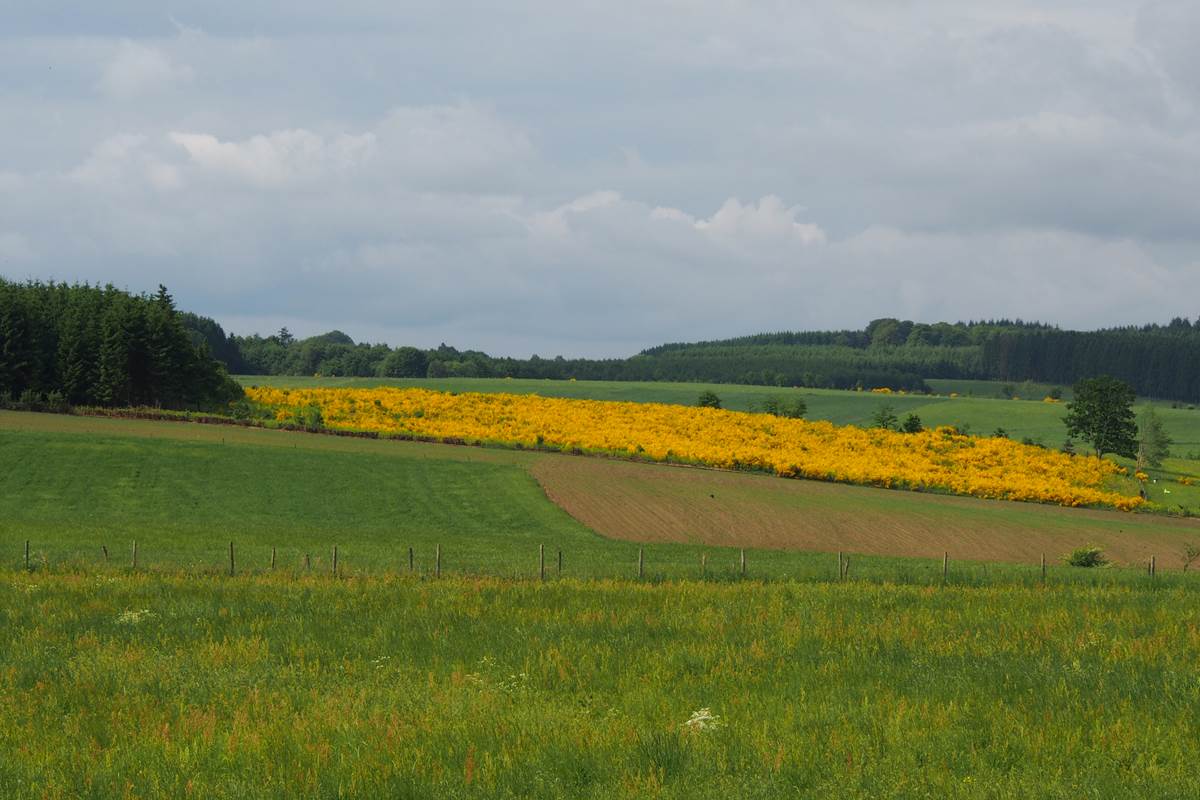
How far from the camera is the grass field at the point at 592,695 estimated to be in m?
14.1

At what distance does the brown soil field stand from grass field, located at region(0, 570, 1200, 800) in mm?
31123

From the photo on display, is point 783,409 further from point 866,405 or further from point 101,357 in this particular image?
point 101,357

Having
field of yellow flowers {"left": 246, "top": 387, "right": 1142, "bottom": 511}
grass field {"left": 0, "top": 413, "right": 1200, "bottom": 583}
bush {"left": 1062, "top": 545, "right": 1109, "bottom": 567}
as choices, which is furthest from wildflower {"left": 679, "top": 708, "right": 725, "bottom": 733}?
field of yellow flowers {"left": 246, "top": 387, "right": 1142, "bottom": 511}

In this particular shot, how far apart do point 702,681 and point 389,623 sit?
28.9 ft

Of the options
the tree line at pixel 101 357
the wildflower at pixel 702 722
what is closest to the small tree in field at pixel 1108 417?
the tree line at pixel 101 357

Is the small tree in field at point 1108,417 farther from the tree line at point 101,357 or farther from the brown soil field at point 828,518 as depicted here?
the tree line at point 101,357

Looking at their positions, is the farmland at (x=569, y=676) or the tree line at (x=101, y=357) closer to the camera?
the farmland at (x=569, y=676)

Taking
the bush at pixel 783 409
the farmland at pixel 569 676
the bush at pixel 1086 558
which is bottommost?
the bush at pixel 1086 558

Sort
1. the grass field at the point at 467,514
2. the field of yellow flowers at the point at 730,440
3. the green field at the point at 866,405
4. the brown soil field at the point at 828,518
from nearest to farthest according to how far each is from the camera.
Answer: the grass field at the point at 467,514
the brown soil field at the point at 828,518
the field of yellow flowers at the point at 730,440
the green field at the point at 866,405

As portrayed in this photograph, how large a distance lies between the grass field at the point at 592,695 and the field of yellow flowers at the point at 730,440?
55.6m

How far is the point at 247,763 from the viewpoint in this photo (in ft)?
48.8

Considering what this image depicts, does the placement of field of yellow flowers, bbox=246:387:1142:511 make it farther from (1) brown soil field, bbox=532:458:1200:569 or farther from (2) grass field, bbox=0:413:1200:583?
(2) grass field, bbox=0:413:1200:583

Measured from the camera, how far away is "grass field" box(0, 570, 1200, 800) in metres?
14.1

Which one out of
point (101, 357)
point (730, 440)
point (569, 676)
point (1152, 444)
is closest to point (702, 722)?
point (569, 676)
